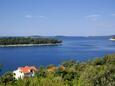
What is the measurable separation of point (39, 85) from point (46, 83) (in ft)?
0.90

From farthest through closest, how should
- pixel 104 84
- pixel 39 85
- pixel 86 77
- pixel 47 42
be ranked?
pixel 47 42
pixel 86 77
pixel 104 84
pixel 39 85

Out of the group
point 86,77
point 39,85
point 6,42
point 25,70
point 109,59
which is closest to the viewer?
point 39,85

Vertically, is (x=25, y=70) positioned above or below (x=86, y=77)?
below

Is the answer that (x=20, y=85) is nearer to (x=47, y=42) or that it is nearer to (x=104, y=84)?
(x=104, y=84)

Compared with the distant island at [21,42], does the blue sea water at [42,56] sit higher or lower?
lower

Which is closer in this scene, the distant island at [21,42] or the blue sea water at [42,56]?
the blue sea water at [42,56]

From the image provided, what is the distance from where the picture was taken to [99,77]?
27.5 ft

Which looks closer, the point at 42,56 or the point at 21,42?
the point at 42,56

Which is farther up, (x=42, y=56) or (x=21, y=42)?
(x=21, y=42)

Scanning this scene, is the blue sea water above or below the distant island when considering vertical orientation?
below

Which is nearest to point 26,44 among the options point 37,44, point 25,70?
point 37,44

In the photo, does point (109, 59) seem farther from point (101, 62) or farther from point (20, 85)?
point (20, 85)

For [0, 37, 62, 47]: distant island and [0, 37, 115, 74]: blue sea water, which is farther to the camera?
[0, 37, 62, 47]: distant island

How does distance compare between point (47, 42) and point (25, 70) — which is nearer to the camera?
point (25, 70)
